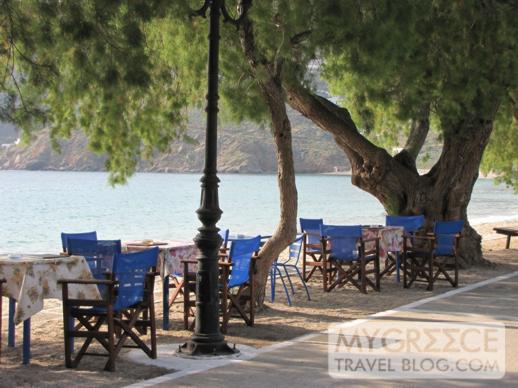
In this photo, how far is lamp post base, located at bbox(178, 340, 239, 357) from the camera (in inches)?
282

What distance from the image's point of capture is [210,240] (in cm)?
726

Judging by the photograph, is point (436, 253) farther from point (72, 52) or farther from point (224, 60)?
point (72, 52)

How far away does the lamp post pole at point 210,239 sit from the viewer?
722cm

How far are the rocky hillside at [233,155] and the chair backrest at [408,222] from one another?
11325cm

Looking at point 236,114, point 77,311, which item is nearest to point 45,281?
point 77,311

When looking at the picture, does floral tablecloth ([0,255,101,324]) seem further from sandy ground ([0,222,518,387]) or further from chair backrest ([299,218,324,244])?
chair backrest ([299,218,324,244])

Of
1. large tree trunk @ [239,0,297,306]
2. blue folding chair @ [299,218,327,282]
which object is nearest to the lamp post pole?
large tree trunk @ [239,0,297,306]

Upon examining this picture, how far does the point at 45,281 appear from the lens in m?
7.03

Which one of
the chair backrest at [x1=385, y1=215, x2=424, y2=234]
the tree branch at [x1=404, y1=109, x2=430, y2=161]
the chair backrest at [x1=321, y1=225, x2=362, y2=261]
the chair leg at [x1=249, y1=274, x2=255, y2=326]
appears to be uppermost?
the tree branch at [x1=404, y1=109, x2=430, y2=161]

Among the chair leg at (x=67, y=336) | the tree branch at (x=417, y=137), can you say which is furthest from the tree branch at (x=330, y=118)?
the chair leg at (x=67, y=336)

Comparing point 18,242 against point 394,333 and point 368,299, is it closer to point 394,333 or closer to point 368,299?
point 368,299

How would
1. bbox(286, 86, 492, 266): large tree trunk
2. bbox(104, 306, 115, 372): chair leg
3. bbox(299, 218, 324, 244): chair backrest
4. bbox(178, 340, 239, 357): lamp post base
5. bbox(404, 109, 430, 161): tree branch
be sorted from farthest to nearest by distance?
bbox(404, 109, 430, 161): tree branch
bbox(286, 86, 492, 266): large tree trunk
bbox(299, 218, 324, 244): chair backrest
bbox(178, 340, 239, 357): lamp post base
bbox(104, 306, 115, 372): chair leg

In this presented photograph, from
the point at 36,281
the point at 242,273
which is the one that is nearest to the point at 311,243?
the point at 242,273

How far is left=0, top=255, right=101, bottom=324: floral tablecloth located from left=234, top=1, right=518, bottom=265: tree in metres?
3.28
